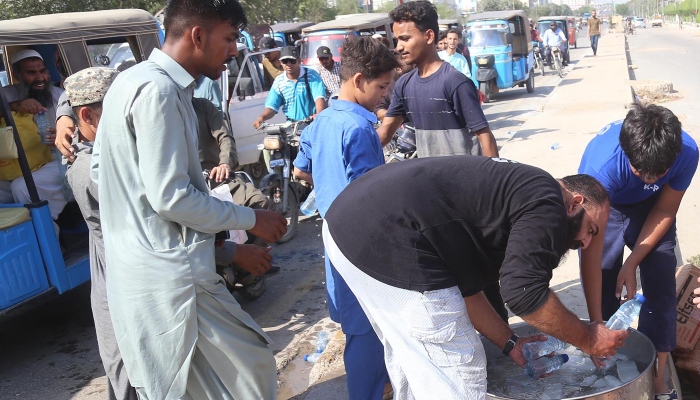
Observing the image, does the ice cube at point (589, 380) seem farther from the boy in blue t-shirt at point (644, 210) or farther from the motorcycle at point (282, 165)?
the motorcycle at point (282, 165)

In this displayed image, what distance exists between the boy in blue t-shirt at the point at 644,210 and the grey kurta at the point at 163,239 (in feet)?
5.02

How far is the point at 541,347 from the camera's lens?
260cm

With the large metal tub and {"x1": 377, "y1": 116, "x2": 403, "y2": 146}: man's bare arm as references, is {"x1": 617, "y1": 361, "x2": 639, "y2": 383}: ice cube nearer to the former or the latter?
the large metal tub

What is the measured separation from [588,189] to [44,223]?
11.2ft

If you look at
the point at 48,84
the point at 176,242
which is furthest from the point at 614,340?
the point at 48,84

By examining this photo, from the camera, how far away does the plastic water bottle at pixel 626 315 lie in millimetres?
2688

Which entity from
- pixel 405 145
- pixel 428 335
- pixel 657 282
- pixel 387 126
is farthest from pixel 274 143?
pixel 428 335

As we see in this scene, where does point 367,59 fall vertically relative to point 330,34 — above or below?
below

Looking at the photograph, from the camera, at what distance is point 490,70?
51.4ft

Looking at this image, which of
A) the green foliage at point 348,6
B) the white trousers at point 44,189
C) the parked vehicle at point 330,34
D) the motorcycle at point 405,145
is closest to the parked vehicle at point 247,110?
the motorcycle at point 405,145

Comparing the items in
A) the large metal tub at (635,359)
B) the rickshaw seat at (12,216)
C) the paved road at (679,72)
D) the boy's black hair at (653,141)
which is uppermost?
the boy's black hair at (653,141)

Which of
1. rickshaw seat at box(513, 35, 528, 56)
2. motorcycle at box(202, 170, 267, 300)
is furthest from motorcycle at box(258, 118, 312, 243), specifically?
rickshaw seat at box(513, 35, 528, 56)

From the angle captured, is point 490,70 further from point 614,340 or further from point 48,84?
point 614,340

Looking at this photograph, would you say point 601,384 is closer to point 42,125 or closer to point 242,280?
point 242,280
